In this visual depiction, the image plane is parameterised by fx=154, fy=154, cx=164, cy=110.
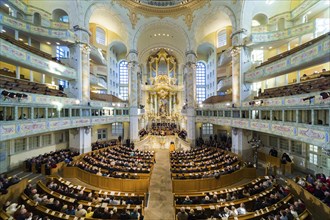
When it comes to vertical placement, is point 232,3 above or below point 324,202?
above

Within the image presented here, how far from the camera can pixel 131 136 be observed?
20.8 metres

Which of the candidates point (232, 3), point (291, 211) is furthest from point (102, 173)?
point (232, 3)

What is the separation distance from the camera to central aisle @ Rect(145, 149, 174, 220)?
7.04 metres

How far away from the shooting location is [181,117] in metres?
28.1

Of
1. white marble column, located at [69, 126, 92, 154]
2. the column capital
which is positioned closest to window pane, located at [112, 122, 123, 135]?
white marble column, located at [69, 126, 92, 154]

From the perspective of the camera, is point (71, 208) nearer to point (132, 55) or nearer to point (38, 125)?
point (38, 125)

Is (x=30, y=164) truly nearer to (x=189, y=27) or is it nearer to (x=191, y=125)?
(x=191, y=125)

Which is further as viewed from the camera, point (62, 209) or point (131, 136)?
point (131, 136)

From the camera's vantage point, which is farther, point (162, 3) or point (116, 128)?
point (116, 128)

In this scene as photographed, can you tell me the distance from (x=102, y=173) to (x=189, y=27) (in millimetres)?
19867

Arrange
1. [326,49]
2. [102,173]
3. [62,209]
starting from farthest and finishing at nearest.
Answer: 1. [102,173]
2. [326,49]
3. [62,209]

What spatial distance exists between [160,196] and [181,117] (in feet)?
65.9

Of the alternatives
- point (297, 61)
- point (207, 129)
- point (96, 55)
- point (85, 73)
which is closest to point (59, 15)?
point (96, 55)

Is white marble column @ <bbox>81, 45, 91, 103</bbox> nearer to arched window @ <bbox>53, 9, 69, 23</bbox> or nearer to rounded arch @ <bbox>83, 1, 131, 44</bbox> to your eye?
rounded arch @ <bbox>83, 1, 131, 44</bbox>
